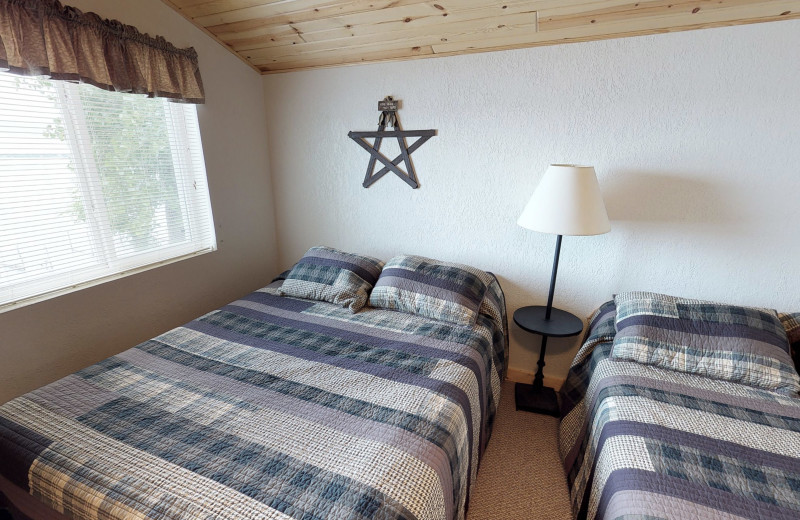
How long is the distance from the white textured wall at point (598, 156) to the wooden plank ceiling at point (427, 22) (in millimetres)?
69

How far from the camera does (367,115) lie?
7.72 feet

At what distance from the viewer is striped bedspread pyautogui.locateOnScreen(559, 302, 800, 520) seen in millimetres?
1002

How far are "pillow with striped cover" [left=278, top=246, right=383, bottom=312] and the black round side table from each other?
0.87 metres

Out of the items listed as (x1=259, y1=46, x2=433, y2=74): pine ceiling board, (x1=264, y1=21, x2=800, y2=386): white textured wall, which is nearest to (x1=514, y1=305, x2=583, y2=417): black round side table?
(x1=264, y1=21, x2=800, y2=386): white textured wall

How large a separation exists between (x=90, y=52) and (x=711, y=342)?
291 cm

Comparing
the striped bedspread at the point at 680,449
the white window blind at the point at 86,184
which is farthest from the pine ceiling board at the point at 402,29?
the striped bedspread at the point at 680,449

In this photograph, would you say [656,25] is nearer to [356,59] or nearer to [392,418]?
[356,59]

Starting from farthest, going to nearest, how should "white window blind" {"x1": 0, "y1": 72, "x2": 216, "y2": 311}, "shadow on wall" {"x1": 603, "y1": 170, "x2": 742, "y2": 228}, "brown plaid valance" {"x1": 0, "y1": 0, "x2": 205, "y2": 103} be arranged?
"shadow on wall" {"x1": 603, "y1": 170, "x2": 742, "y2": 228}
"white window blind" {"x1": 0, "y1": 72, "x2": 216, "y2": 311}
"brown plaid valance" {"x1": 0, "y1": 0, "x2": 205, "y2": 103}

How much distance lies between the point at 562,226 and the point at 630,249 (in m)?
0.53

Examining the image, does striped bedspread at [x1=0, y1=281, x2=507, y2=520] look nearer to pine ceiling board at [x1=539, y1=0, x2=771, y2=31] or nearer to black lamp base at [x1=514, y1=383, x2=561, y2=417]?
black lamp base at [x1=514, y1=383, x2=561, y2=417]

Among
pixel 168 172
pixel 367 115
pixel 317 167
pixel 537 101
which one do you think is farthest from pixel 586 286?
pixel 168 172

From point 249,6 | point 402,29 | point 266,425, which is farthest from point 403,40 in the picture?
point 266,425

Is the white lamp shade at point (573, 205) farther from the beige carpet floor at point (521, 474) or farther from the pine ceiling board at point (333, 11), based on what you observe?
the beige carpet floor at point (521, 474)

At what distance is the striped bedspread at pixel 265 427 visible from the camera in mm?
949
